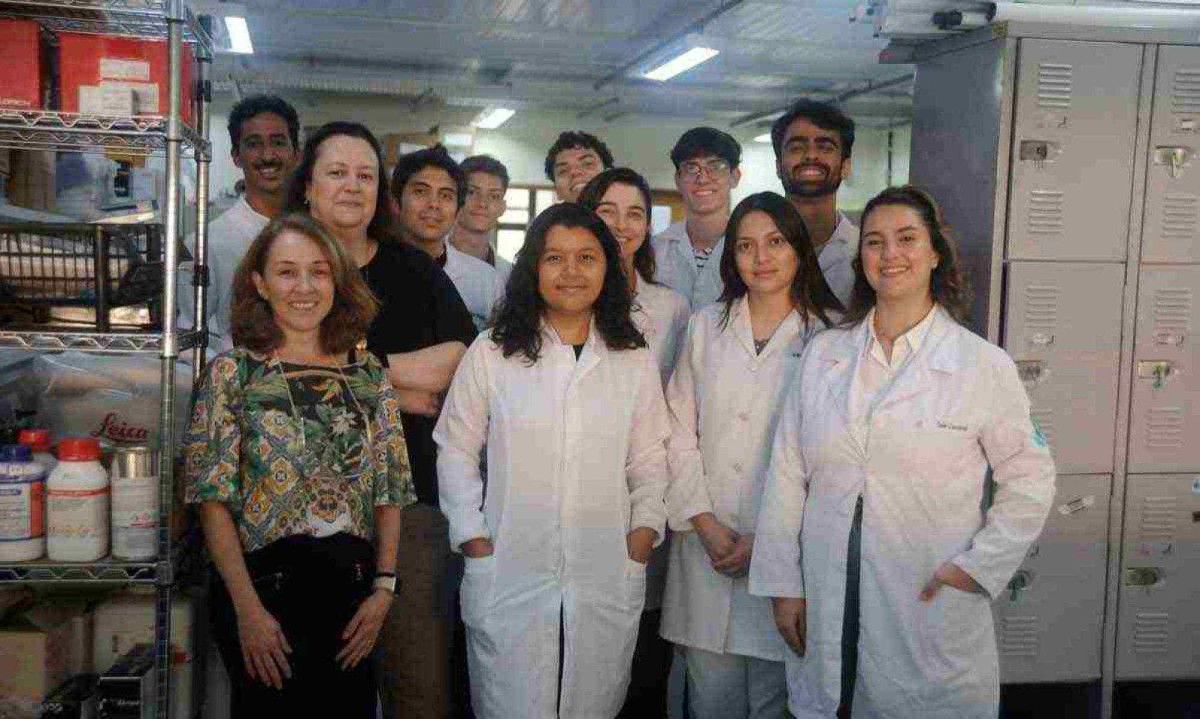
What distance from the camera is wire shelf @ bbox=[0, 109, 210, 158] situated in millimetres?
2020

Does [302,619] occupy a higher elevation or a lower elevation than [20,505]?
lower

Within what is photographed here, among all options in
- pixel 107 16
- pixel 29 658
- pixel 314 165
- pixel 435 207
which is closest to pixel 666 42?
pixel 435 207

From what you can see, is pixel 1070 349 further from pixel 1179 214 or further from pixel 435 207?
pixel 435 207

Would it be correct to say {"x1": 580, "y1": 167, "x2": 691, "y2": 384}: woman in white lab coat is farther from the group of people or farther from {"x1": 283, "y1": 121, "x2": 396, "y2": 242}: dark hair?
{"x1": 283, "y1": 121, "x2": 396, "y2": 242}: dark hair

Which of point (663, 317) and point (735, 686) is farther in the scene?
point (663, 317)

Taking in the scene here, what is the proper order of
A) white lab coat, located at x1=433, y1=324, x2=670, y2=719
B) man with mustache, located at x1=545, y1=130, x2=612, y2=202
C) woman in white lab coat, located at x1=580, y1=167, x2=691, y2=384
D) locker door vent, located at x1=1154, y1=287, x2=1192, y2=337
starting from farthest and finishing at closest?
man with mustache, located at x1=545, y1=130, x2=612, y2=202 → locker door vent, located at x1=1154, y1=287, x2=1192, y2=337 → woman in white lab coat, located at x1=580, y1=167, x2=691, y2=384 → white lab coat, located at x1=433, y1=324, x2=670, y2=719

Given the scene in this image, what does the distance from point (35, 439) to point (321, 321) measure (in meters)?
0.66

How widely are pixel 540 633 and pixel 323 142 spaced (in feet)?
4.22

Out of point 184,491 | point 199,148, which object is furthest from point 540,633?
point 199,148

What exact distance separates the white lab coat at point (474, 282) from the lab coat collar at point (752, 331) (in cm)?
105

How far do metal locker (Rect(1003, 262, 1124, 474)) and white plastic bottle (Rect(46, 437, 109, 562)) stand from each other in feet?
7.92

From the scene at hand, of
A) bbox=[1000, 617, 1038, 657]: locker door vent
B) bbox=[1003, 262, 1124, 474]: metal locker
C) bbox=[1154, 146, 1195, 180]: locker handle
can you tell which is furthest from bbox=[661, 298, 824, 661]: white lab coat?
bbox=[1154, 146, 1195, 180]: locker handle

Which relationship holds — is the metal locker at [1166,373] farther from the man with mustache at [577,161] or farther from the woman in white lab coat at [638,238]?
the man with mustache at [577,161]

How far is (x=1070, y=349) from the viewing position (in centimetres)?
286
